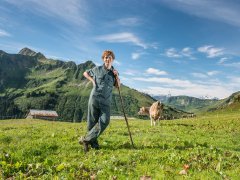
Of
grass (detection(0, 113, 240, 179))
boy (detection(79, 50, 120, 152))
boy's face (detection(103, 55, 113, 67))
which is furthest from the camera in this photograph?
boy's face (detection(103, 55, 113, 67))

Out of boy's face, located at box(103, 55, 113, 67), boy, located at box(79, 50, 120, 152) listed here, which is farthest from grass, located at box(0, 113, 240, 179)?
boy's face, located at box(103, 55, 113, 67)

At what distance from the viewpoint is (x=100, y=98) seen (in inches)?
564

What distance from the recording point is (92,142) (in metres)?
14.4

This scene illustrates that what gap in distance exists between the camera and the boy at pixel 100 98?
46.8ft

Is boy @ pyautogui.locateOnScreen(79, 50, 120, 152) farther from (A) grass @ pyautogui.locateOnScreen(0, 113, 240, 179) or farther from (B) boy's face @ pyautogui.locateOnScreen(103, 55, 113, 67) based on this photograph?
(A) grass @ pyautogui.locateOnScreen(0, 113, 240, 179)

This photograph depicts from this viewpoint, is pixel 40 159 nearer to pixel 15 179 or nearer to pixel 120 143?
pixel 15 179

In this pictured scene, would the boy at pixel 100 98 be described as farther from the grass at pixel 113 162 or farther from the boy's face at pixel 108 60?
the grass at pixel 113 162

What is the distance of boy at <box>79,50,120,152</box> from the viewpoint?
14266 millimetres

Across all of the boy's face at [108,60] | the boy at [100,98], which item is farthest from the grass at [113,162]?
the boy's face at [108,60]

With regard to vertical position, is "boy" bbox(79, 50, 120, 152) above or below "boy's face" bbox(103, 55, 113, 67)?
below

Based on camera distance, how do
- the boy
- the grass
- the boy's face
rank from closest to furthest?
1. the grass
2. the boy
3. the boy's face

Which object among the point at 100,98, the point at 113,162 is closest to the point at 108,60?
the point at 100,98

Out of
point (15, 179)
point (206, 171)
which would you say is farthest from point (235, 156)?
point (15, 179)

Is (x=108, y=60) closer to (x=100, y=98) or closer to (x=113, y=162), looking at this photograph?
(x=100, y=98)
